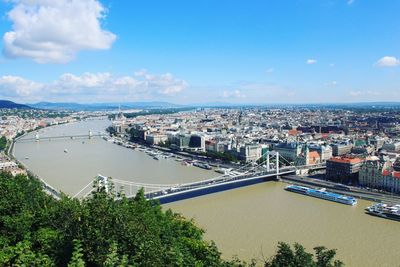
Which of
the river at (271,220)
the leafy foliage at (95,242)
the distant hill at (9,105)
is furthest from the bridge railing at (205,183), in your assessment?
the distant hill at (9,105)

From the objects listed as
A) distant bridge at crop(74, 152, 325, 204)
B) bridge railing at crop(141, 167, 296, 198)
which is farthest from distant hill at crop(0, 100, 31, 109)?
bridge railing at crop(141, 167, 296, 198)

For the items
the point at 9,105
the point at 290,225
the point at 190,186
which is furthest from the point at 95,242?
the point at 9,105

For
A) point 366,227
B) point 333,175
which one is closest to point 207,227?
point 366,227

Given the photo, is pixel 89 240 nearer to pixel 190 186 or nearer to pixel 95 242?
Answer: pixel 95 242

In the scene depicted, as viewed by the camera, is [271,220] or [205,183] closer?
[271,220]

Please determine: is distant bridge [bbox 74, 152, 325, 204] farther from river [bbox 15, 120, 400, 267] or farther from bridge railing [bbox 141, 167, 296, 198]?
river [bbox 15, 120, 400, 267]

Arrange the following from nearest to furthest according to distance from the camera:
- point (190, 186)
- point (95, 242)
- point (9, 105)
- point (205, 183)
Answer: point (95, 242), point (190, 186), point (205, 183), point (9, 105)

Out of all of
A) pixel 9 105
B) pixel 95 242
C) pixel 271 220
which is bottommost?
pixel 271 220

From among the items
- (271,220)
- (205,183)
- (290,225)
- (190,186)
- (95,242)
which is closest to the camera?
(95,242)

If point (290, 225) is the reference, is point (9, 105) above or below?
above

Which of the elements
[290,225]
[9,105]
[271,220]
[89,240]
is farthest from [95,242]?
[9,105]

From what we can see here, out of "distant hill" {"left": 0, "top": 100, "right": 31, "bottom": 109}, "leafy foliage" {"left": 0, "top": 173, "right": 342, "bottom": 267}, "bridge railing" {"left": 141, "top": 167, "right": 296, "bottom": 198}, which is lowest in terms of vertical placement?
"bridge railing" {"left": 141, "top": 167, "right": 296, "bottom": 198}
